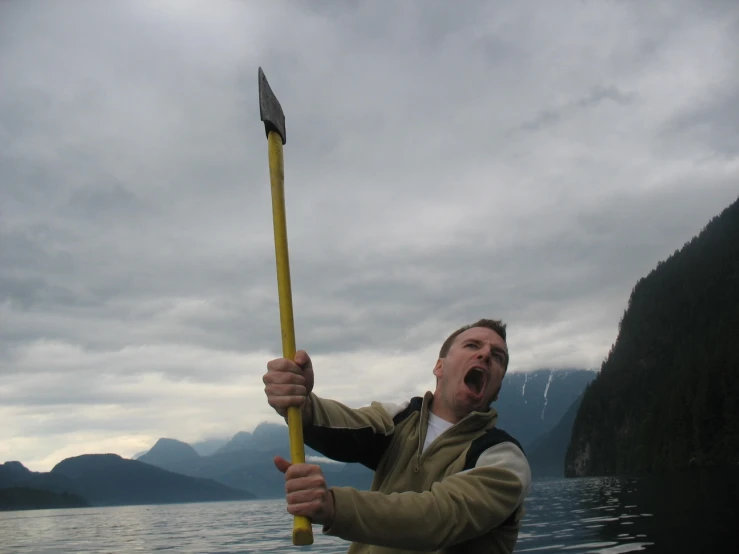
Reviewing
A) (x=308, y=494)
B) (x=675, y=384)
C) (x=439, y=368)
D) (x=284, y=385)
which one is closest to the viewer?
(x=308, y=494)

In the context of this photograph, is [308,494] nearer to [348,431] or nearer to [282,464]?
[282,464]

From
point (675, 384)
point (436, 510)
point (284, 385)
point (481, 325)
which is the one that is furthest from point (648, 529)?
point (675, 384)

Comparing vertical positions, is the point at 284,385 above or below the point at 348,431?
above

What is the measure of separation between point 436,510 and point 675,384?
466 feet

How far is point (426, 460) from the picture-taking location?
4262 millimetres

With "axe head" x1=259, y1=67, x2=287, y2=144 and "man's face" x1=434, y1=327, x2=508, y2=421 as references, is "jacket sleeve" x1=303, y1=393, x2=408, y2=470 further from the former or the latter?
"axe head" x1=259, y1=67, x2=287, y2=144

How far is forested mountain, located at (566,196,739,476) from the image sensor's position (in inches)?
4323

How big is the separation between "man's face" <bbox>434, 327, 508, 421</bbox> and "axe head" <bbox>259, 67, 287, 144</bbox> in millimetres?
1943

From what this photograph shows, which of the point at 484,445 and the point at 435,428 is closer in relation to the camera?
the point at 484,445

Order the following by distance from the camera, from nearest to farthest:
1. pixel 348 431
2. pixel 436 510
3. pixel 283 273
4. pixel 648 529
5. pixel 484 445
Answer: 1. pixel 436 510
2. pixel 283 273
3. pixel 484 445
4. pixel 348 431
5. pixel 648 529

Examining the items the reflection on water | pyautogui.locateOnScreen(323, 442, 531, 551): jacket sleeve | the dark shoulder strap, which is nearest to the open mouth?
the dark shoulder strap

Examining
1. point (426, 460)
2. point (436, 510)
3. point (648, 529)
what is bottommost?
point (648, 529)

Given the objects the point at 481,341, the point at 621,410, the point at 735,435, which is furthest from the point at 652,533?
the point at 621,410

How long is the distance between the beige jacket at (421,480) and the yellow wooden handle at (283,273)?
0.42 metres
